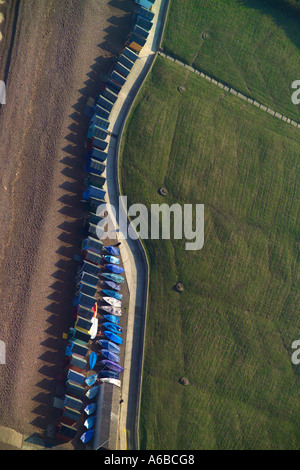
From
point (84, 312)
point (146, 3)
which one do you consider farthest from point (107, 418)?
point (146, 3)

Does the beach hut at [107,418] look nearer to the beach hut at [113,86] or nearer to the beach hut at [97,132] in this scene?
the beach hut at [97,132]

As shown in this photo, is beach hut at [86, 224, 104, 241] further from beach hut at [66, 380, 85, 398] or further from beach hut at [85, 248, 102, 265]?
beach hut at [66, 380, 85, 398]

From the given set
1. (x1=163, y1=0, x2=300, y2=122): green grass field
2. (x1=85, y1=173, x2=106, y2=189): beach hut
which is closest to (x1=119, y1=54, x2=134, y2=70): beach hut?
(x1=163, y1=0, x2=300, y2=122): green grass field

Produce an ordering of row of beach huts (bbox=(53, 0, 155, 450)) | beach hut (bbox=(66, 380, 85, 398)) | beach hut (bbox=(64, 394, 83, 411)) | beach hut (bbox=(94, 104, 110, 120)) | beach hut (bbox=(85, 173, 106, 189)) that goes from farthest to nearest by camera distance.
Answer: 1. beach hut (bbox=(94, 104, 110, 120))
2. beach hut (bbox=(85, 173, 106, 189))
3. row of beach huts (bbox=(53, 0, 155, 450))
4. beach hut (bbox=(66, 380, 85, 398))
5. beach hut (bbox=(64, 394, 83, 411))

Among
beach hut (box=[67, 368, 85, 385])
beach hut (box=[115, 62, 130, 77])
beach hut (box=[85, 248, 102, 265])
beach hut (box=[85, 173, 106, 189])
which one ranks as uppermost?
beach hut (box=[115, 62, 130, 77])

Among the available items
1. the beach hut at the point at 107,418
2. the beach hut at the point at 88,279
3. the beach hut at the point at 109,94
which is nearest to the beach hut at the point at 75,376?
the beach hut at the point at 107,418

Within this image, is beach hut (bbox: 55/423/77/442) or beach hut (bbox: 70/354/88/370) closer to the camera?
beach hut (bbox: 55/423/77/442)
